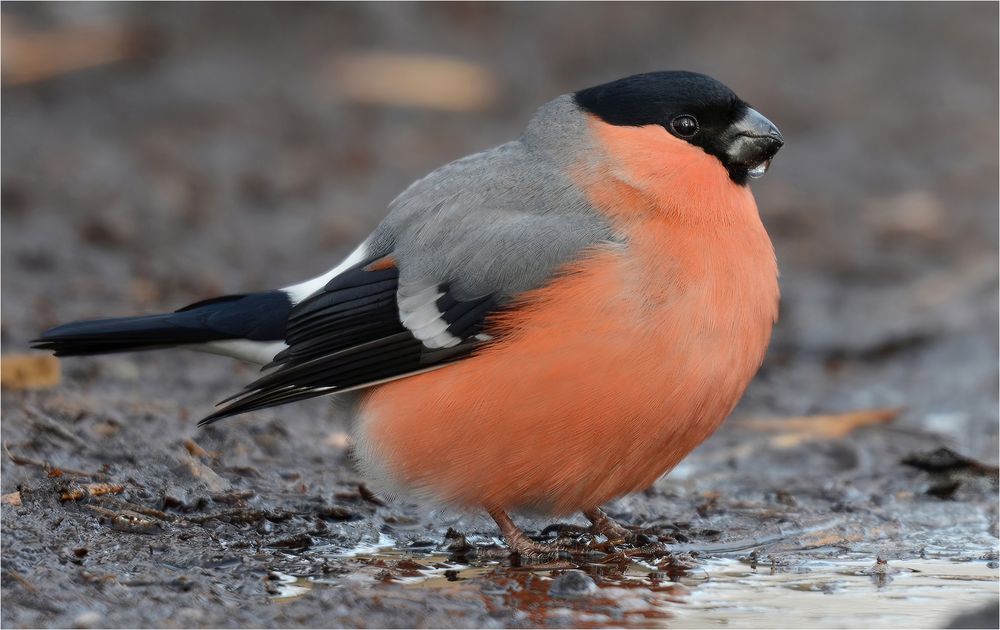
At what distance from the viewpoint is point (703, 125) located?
19.0 feet

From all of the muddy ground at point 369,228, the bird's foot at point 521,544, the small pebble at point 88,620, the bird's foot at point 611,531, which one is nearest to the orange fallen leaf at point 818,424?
the muddy ground at point 369,228

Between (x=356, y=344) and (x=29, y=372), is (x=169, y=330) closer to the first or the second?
(x=356, y=344)

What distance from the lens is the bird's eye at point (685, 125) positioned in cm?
578

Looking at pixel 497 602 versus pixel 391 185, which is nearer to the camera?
pixel 497 602

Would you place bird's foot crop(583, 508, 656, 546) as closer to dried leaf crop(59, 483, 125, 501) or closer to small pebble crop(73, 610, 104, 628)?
dried leaf crop(59, 483, 125, 501)

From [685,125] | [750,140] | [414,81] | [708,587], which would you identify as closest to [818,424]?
[750,140]

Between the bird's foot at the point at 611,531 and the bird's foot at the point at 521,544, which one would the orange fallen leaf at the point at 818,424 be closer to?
the bird's foot at the point at 611,531

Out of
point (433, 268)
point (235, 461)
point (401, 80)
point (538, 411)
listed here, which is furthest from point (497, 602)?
point (401, 80)

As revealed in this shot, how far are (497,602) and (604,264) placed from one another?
4.47 ft

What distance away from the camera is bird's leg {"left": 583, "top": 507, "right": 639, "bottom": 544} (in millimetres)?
5816

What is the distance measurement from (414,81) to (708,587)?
8.31m

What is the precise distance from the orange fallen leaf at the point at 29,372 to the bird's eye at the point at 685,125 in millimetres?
3451

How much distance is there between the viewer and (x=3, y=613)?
4398 millimetres

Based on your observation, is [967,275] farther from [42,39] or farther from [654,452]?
[42,39]
